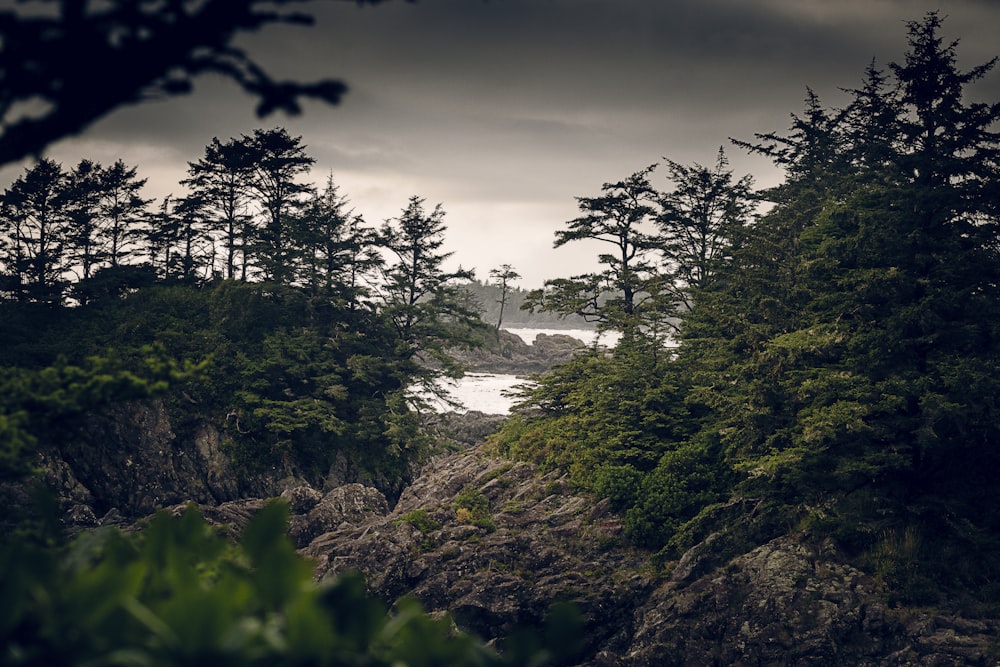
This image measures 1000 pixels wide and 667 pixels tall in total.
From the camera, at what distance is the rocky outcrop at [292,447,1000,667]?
10.2m

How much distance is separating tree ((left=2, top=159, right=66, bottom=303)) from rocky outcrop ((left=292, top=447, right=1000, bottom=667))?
22340 mm

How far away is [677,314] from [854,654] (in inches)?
502

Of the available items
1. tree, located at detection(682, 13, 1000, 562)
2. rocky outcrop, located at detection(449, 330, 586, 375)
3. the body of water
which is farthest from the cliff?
rocky outcrop, located at detection(449, 330, 586, 375)

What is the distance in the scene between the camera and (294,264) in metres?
27.0

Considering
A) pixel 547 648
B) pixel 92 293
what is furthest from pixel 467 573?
pixel 92 293

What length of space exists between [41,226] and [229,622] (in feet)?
123

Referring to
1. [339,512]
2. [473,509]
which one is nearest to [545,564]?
[473,509]

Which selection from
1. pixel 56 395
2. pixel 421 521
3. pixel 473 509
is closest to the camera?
pixel 56 395

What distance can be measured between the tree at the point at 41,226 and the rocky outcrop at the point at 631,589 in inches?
880

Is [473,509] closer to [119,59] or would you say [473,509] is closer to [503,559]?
[503,559]

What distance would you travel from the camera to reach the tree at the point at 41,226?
94.4ft

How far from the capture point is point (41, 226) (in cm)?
3031

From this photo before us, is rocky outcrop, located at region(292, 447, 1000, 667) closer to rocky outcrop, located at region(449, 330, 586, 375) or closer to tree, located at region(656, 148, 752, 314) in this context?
tree, located at region(656, 148, 752, 314)

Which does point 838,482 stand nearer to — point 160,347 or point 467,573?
point 467,573
